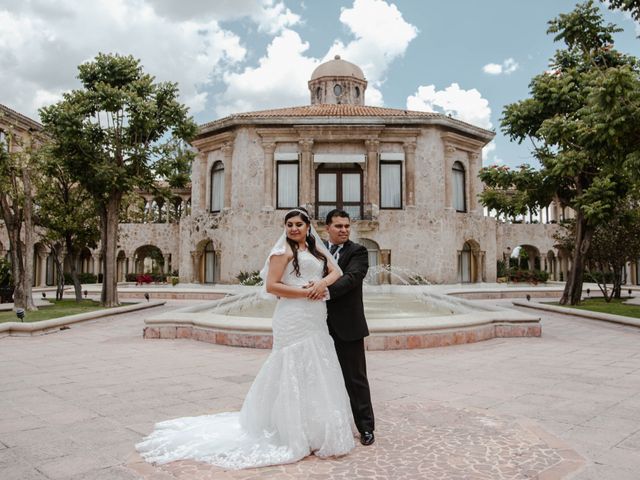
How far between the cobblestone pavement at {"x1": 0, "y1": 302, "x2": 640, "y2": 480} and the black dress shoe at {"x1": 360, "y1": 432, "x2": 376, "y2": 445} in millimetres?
97

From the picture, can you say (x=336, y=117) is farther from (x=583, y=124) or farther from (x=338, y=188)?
(x=583, y=124)

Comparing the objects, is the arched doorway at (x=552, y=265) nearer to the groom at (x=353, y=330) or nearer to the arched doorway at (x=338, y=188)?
the arched doorway at (x=338, y=188)

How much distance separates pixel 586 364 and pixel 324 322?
A: 525 centimetres

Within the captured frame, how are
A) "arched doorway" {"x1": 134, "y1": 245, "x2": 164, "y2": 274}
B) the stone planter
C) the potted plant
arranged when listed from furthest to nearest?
"arched doorway" {"x1": 134, "y1": 245, "x2": 164, "y2": 274} < the stone planter < the potted plant

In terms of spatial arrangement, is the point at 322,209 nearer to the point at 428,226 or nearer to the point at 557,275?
the point at 428,226

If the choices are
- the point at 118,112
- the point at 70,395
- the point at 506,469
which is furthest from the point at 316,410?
the point at 118,112

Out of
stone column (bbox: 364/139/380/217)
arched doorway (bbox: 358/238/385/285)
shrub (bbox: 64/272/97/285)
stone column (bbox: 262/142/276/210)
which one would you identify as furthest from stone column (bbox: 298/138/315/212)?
shrub (bbox: 64/272/97/285)

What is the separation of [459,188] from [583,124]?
17230 millimetres

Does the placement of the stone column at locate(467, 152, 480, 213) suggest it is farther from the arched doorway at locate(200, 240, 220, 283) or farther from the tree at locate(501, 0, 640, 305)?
the arched doorway at locate(200, 240, 220, 283)

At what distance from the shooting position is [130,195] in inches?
776

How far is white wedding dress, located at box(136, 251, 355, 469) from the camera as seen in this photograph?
12.4ft

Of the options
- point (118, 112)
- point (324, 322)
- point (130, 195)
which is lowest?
point (324, 322)

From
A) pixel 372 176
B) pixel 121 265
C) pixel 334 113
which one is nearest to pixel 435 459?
pixel 372 176

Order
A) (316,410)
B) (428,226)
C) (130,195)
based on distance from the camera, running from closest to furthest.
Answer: (316,410), (130,195), (428,226)
